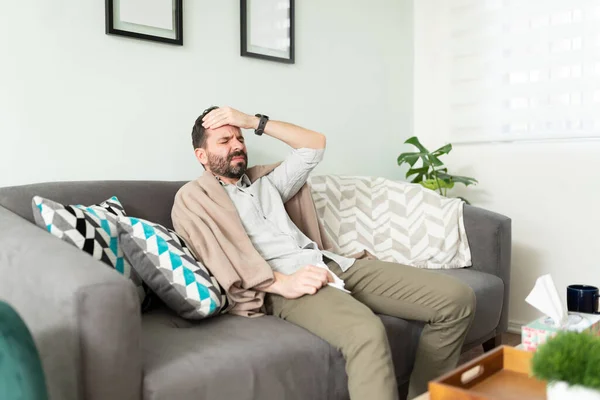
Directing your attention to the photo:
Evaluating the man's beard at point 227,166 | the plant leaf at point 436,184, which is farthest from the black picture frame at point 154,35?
the plant leaf at point 436,184

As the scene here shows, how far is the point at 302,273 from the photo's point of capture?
1.61m

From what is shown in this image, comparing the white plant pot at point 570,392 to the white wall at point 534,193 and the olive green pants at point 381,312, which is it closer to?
the olive green pants at point 381,312

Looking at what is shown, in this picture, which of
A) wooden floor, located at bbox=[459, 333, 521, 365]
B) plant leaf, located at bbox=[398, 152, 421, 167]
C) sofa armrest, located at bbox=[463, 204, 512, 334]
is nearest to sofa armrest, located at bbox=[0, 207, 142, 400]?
sofa armrest, located at bbox=[463, 204, 512, 334]

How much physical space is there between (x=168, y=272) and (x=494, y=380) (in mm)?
830

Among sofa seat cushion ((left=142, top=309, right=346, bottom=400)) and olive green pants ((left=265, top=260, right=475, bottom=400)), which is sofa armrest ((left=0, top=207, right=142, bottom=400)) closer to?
sofa seat cushion ((left=142, top=309, right=346, bottom=400))

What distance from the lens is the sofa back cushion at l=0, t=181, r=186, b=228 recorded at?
161 cm

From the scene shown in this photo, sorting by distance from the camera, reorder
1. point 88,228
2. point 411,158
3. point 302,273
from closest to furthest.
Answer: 1. point 88,228
2. point 302,273
3. point 411,158

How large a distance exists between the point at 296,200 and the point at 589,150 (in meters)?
1.52

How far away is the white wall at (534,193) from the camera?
8.84 feet

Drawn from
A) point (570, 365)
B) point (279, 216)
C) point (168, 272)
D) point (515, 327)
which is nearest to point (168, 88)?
point (279, 216)

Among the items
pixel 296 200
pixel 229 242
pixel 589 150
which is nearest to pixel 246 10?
pixel 296 200

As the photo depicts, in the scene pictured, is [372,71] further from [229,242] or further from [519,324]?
[229,242]

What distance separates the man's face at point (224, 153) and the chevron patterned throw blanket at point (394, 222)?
0.53 metres

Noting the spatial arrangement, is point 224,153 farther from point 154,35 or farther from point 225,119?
point 154,35
